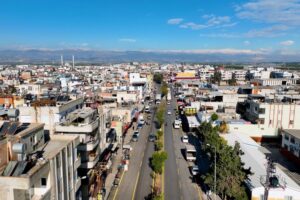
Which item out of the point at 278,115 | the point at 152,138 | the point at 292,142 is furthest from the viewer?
Result: the point at 152,138

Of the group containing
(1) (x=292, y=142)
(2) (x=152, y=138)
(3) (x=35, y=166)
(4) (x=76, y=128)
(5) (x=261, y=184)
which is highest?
(3) (x=35, y=166)

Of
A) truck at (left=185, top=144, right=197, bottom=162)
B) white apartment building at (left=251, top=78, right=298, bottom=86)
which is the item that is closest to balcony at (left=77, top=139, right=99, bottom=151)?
truck at (left=185, top=144, right=197, bottom=162)

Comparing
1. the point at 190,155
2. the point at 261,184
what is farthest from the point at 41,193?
the point at 190,155

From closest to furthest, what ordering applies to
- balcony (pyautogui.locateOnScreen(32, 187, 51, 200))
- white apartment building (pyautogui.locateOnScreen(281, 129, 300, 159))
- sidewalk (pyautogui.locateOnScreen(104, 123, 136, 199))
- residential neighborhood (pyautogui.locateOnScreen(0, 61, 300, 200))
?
balcony (pyautogui.locateOnScreen(32, 187, 51, 200))
residential neighborhood (pyautogui.locateOnScreen(0, 61, 300, 200))
sidewalk (pyautogui.locateOnScreen(104, 123, 136, 199))
white apartment building (pyautogui.locateOnScreen(281, 129, 300, 159))

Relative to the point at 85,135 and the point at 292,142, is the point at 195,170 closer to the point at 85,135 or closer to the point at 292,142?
the point at 292,142

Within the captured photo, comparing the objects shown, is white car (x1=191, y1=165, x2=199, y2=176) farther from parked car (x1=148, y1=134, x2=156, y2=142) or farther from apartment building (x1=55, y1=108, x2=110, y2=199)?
parked car (x1=148, y1=134, x2=156, y2=142)

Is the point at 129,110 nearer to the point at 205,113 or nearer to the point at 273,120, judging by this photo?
the point at 205,113
